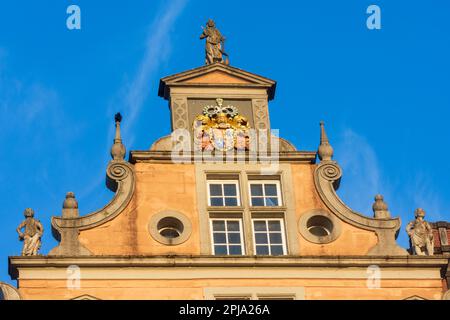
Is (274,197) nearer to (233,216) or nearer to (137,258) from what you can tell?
(233,216)

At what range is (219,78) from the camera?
47656 mm

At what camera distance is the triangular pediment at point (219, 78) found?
4744 centimetres

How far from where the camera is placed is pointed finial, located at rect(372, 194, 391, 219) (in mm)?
45253

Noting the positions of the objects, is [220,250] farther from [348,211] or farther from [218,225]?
[348,211]

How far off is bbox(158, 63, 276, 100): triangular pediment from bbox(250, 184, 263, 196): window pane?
2.93 metres

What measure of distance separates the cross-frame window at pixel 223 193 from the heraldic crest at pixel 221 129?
0.95m

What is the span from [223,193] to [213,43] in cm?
491

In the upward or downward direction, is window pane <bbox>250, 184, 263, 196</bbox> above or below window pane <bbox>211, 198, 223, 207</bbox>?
above

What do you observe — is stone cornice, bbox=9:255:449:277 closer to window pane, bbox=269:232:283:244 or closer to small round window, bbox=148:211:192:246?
small round window, bbox=148:211:192:246

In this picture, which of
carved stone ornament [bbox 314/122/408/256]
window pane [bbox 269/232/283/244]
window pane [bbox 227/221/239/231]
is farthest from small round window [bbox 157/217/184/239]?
carved stone ornament [bbox 314/122/408/256]

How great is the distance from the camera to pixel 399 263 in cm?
4416

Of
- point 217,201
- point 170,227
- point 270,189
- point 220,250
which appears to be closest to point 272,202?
point 270,189
